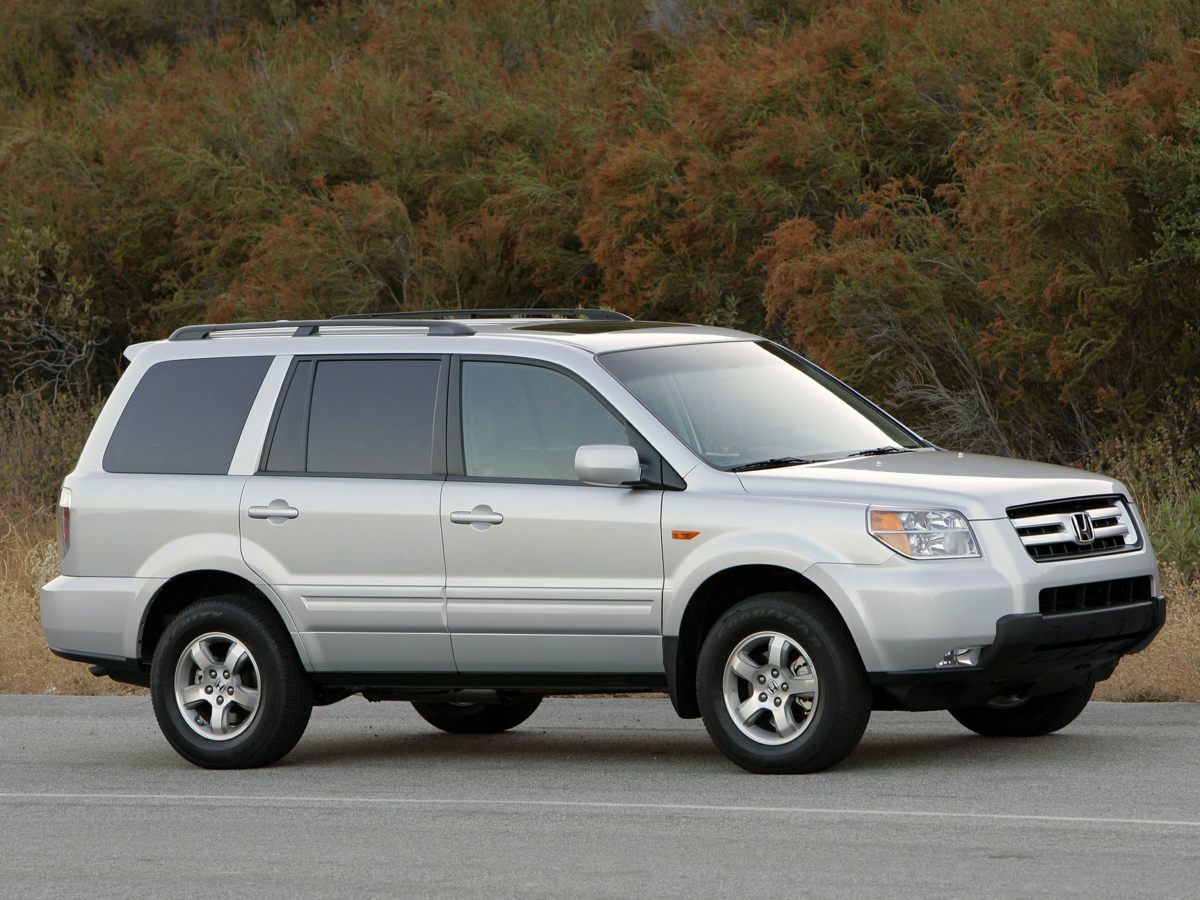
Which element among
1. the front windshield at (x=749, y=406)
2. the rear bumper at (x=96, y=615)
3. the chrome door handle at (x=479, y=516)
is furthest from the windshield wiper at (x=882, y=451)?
the rear bumper at (x=96, y=615)

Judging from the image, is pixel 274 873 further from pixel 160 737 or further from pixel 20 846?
pixel 160 737

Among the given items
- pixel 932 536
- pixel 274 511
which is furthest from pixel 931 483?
pixel 274 511

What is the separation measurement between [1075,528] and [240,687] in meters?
3.89

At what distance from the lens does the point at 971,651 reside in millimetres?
8328

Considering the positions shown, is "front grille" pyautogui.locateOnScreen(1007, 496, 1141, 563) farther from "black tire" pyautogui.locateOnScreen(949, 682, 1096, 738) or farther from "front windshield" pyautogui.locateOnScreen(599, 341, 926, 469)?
"front windshield" pyautogui.locateOnScreen(599, 341, 926, 469)

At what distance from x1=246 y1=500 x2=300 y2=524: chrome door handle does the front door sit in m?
0.78

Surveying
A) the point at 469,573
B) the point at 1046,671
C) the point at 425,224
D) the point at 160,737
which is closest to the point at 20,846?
the point at 469,573

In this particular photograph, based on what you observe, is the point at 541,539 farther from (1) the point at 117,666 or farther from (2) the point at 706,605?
(1) the point at 117,666

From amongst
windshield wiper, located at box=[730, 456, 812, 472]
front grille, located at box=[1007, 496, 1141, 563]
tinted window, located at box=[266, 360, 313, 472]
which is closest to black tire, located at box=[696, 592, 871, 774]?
windshield wiper, located at box=[730, 456, 812, 472]

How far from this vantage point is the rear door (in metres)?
9.34

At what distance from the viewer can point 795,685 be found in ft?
28.3

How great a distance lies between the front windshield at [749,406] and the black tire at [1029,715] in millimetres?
1314

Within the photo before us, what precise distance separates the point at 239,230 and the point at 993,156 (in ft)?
36.5

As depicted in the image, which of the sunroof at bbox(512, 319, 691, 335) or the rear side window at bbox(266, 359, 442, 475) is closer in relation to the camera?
the rear side window at bbox(266, 359, 442, 475)
